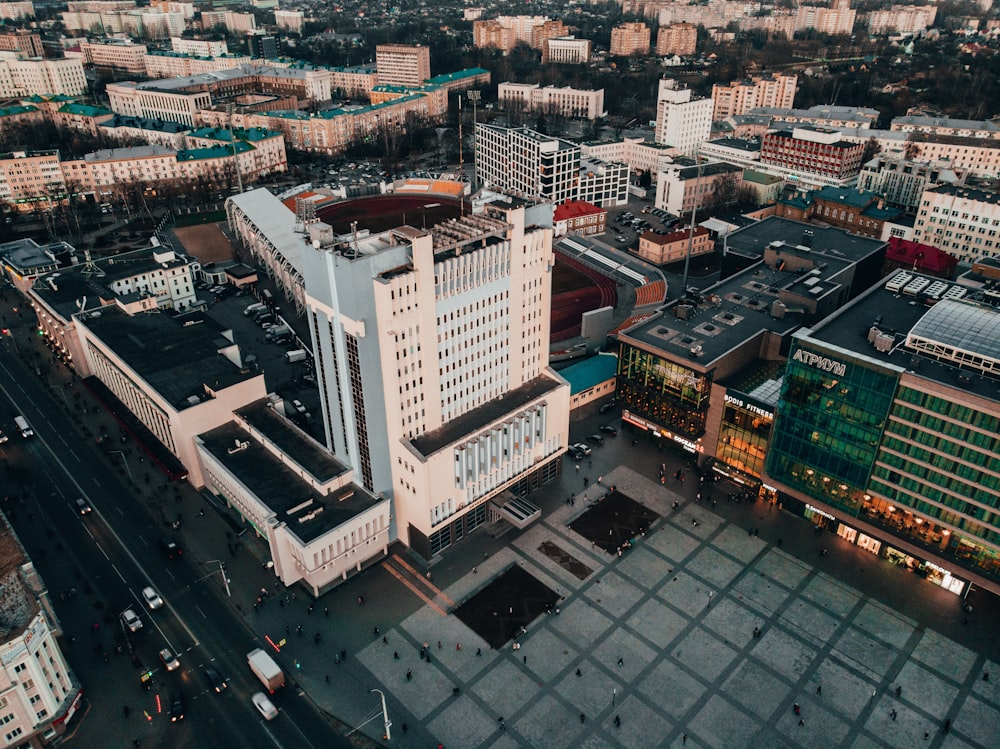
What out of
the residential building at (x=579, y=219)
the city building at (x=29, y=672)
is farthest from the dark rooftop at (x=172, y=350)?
the residential building at (x=579, y=219)

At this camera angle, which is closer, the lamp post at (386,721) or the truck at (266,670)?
the lamp post at (386,721)

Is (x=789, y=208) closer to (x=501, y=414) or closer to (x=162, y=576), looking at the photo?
(x=501, y=414)

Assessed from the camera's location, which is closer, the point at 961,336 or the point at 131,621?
the point at 131,621

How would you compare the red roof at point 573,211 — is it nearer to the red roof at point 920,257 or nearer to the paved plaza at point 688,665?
the red roof at point 920,257

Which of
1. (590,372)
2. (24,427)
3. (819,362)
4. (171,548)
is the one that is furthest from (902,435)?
(24,427)

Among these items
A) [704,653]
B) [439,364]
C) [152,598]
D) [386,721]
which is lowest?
[704,653]

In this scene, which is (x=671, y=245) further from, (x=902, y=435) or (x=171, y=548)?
(x=171, y=548)

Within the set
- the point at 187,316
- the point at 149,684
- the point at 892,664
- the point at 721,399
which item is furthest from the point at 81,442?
the point at 892,664
